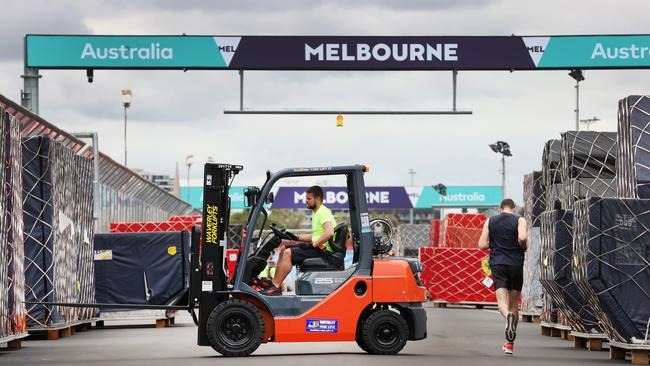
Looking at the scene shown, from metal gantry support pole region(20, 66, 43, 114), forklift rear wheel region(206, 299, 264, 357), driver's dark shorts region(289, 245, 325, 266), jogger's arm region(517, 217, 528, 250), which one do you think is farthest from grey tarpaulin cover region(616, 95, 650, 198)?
metal gantry support pole region(20, 66, 43, 114)

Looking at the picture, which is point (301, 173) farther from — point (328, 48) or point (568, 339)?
point (328, 48)

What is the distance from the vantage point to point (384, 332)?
1733 centimetres

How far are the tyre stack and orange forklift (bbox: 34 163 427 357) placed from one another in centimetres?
310

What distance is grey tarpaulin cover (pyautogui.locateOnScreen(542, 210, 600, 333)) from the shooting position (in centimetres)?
1938

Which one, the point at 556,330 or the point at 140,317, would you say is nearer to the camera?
the point at 556,330

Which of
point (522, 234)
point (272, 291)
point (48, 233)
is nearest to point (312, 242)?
point (272, 291)

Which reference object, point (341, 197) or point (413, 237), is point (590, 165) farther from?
point (341, 197)

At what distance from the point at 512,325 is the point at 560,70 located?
17.4m

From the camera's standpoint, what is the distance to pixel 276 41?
3303cm

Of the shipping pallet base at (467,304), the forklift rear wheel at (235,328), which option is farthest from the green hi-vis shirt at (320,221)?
the shipping pallet base at (467,304)

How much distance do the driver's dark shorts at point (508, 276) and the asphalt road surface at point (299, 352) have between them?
87cm

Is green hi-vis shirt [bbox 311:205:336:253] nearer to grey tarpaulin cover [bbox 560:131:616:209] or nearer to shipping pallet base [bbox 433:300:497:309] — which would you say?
grey tarpaulin cover [bbox 560:131:616:209]

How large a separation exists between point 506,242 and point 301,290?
8.97ft

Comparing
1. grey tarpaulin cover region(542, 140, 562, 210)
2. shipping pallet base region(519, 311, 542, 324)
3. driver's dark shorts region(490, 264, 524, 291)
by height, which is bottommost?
shipping pallet base region(519, 311, 542, 324)
